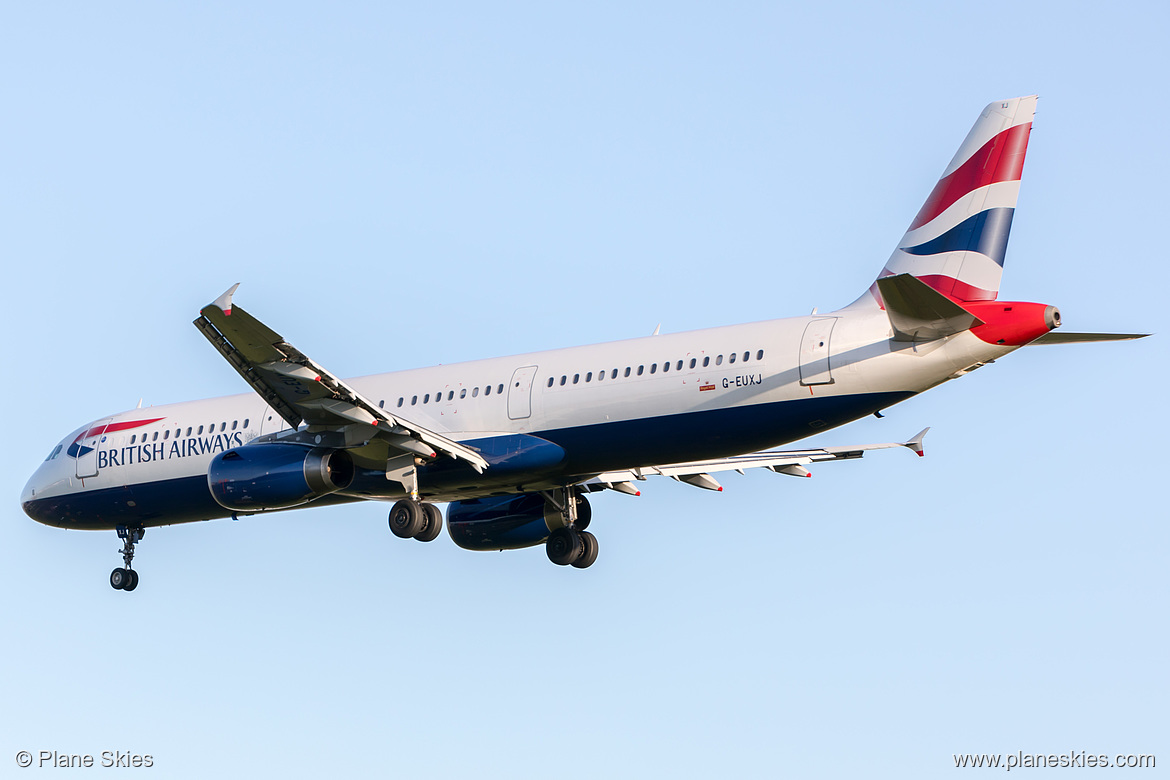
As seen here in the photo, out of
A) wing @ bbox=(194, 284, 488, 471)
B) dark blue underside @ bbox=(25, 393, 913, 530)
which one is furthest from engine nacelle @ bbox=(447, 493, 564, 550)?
wing @ bbox=(194, 284, 488, 471)

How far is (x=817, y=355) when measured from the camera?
1023 inches

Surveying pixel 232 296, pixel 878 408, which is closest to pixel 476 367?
pixel 232 296

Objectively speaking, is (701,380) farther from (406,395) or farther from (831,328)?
(406,395)

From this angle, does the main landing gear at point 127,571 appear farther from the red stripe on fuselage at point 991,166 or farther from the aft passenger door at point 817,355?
the red stripe on fuselage at point 991,166

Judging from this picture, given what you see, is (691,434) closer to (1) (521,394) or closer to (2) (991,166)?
(1) (521,394)

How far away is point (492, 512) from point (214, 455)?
6.03m

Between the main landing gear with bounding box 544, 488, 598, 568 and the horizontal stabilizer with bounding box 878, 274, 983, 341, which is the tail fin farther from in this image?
the main landing gear with bounding box 544, 488, 598, 568

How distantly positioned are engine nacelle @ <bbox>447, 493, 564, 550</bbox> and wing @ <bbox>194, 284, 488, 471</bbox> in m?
4.41

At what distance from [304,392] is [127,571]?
9741 millimetres

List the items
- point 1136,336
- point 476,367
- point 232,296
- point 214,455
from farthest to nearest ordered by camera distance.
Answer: point 214,455 < point 476,367 < point 232,296 < point 1136,336

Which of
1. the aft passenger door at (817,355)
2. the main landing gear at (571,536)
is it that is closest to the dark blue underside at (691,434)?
the aft passenger door at (817,355)

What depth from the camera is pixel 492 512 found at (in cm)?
3319

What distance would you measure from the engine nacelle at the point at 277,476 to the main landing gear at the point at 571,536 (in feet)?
17.4

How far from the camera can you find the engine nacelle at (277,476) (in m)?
28.2
